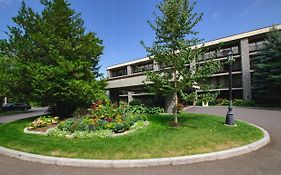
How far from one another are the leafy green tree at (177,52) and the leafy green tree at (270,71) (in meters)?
17.7

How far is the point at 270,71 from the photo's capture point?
80.9 ft

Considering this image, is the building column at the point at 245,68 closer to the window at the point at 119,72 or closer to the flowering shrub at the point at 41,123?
the flowering shrub at the point at 41,123

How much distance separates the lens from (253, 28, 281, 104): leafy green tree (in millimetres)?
23844

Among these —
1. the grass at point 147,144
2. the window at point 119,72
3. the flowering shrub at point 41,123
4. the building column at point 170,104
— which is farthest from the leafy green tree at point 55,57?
the window at point 119,72

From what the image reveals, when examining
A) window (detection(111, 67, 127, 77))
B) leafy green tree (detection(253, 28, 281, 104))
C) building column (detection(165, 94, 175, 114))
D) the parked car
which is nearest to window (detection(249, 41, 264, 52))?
leafy green tree (detection(253, 28, 281, 104))

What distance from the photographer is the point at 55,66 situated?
41.4 feet

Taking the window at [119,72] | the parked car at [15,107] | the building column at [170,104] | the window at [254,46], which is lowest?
the parked car at [15,107]

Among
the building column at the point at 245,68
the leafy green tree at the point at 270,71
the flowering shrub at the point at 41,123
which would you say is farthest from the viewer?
the building column at the point at 245,68

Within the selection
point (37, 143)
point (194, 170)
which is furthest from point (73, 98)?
point (194, 170)

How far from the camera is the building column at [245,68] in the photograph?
3122 centimetres

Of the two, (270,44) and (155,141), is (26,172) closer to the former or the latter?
(155,141)

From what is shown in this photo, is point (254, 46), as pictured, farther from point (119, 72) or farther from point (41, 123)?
point (119, 72)

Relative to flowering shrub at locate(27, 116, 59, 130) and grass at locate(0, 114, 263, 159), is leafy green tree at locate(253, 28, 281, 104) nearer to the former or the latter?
grass at locate(0, 114, 263, 159)

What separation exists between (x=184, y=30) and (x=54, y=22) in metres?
8.84
